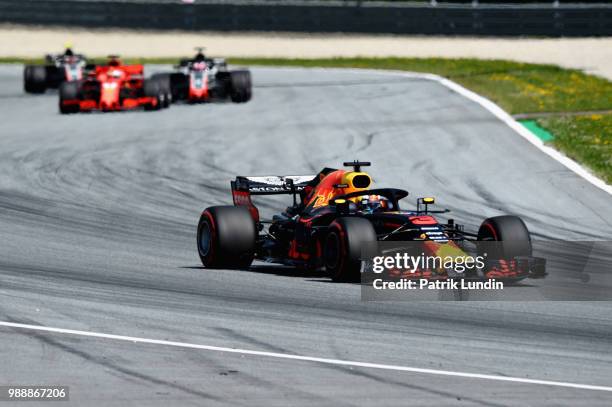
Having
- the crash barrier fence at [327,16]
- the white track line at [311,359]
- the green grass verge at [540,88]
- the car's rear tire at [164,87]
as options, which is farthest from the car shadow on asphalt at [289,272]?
the crash barrier fence at [327,16]

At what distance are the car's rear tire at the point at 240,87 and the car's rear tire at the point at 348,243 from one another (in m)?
21.5

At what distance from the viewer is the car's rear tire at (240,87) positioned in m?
34.3

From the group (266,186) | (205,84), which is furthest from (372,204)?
(205,84)

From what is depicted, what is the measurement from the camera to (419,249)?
41.7 feet

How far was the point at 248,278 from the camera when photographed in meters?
14.0

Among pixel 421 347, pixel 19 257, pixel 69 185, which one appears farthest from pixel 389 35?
pixel 421 347

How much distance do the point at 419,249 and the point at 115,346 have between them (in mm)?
3680

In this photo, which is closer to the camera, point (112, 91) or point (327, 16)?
point (112, 91)

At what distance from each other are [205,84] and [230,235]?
69.4 ft

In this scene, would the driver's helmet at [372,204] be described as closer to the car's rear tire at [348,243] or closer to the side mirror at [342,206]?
the side mirror at [342,206]

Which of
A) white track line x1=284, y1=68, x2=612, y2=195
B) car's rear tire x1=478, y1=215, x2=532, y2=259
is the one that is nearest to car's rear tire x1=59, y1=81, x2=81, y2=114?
white track line x1=284, y1=68, x2=612, y2=195

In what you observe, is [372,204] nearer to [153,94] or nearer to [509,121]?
[509,121]

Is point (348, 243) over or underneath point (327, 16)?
underneath

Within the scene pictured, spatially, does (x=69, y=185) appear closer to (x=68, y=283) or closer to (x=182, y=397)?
(x=68, y=283)
